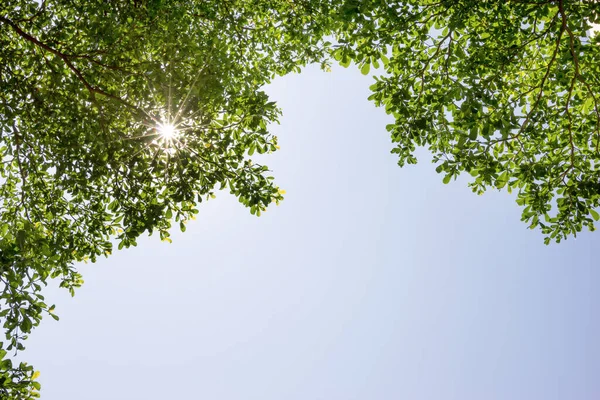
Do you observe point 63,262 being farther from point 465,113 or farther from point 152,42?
point 465,113

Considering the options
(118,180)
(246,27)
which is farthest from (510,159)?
(118,180)

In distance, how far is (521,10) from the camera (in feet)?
26.2

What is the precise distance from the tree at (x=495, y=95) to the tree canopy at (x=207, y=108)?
0.12 ft

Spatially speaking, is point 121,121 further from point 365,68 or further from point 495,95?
point 495,95

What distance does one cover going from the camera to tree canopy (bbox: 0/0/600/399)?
27.5ft

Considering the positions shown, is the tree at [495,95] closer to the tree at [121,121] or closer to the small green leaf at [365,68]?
the small green leaf at [365,68]

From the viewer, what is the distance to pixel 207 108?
973cm

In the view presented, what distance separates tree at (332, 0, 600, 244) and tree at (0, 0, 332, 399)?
9.31ft

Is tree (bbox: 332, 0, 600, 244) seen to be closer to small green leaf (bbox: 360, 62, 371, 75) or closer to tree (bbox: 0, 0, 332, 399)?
small green leaf (bbox: 360, 62, 371, 75)

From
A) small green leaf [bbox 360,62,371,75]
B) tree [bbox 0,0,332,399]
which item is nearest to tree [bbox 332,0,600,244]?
small green leaf [bbox 360,62,371,75]

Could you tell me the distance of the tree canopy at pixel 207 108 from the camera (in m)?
8.38

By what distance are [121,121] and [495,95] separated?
8447mm

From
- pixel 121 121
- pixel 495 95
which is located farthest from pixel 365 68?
pixel 121 121

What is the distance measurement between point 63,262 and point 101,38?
521cm
